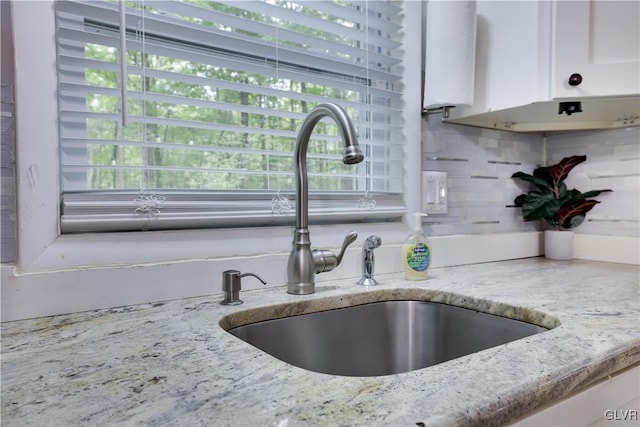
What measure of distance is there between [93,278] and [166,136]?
35 cm

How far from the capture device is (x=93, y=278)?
808 millimetres

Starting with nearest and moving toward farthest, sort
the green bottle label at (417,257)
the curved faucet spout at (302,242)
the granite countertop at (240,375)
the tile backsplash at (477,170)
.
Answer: the granite countertop at (240,375) < the curved faucet spout at (302,242) < the green bottle label at (417,257) < the tile backsplash at (477,170)

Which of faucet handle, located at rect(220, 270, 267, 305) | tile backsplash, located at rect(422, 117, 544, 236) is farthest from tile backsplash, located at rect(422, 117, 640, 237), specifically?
faucet handle, located at rect(220, 270, 267, 305)

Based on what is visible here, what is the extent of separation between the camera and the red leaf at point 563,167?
154cm

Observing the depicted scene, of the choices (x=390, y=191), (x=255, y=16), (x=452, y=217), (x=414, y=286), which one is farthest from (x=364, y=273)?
(x=255, y=16)

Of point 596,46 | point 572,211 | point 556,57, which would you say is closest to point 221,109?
point 556,57

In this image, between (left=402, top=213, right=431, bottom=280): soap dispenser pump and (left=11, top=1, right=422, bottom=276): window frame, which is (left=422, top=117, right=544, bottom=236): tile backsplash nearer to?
(left=402, top=213, right=431, bottom=280): soap dispenser pump

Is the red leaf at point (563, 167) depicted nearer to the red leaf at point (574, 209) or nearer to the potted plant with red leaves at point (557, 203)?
the potted plant with red leaves at point (557, 203)

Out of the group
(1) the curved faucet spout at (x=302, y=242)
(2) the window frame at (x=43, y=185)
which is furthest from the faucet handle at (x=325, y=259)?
(2) the window frame at (x=43, y=185)

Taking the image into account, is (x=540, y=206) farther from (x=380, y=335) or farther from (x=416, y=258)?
(x=380, y=335)

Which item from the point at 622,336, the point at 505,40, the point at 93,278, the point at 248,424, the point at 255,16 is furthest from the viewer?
the point at 505,40

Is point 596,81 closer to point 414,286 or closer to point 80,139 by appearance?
point 414,286

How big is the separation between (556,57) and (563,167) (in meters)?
0.52

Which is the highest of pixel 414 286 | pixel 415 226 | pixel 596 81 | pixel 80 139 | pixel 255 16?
pixel 255 16
